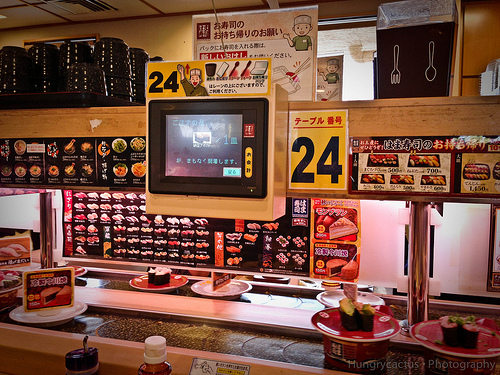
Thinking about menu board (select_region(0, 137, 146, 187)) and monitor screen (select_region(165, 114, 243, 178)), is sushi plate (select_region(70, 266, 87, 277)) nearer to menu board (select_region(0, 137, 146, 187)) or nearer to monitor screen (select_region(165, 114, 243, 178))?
menu board (select_region(0, 137, 146, 187))

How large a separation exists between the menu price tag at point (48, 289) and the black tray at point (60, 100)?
779 millimetres

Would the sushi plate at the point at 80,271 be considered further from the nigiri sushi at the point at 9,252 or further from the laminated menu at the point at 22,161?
the laminated menu at the point at 22,161

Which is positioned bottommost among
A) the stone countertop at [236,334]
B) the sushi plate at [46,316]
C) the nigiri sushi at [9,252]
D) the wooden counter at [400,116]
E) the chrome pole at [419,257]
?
the stone countertop at [236,334]

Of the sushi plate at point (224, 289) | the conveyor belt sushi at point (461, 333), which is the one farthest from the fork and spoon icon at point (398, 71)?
the sushi plate at point (224, 289)

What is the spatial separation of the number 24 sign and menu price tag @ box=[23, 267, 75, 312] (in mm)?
1205

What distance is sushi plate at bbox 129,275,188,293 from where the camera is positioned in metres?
2.24

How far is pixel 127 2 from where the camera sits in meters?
4.40

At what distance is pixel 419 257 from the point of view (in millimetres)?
1519

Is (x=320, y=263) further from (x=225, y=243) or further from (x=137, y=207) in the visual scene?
(x=137, y=207)

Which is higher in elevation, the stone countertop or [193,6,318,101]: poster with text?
[193,6,318,101]: poster with text

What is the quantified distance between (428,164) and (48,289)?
1.78 meters

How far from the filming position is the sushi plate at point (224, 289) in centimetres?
214

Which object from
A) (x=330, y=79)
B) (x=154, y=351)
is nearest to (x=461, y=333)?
(x=154, y=351)

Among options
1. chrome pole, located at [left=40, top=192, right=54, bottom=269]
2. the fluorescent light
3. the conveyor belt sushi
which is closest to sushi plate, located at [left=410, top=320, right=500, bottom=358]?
the conveyor belt sushi
